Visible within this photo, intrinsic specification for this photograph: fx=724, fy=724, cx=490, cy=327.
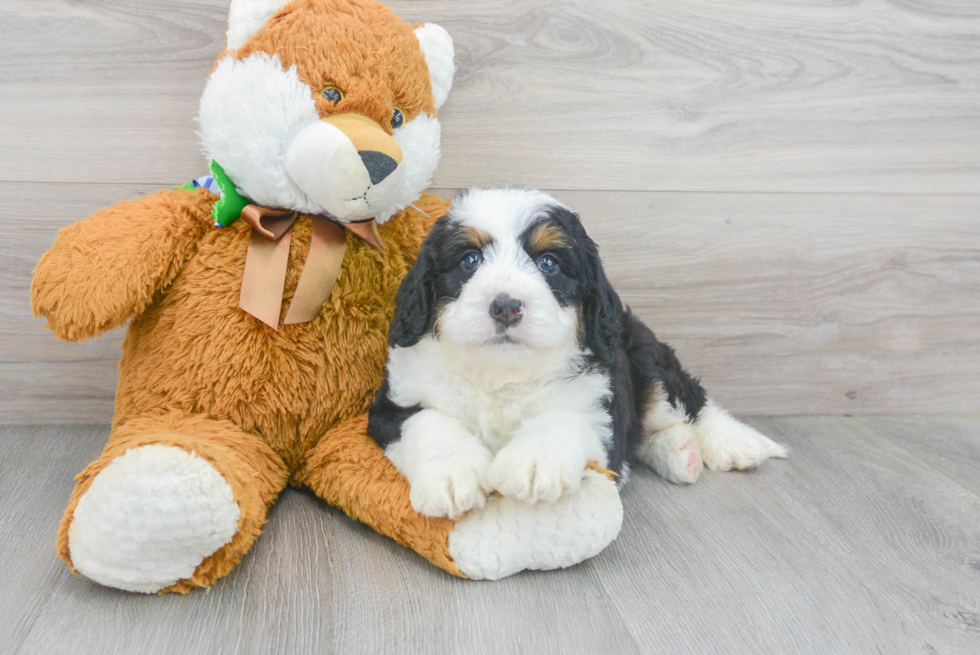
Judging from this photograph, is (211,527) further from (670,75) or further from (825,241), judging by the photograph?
(825,241)

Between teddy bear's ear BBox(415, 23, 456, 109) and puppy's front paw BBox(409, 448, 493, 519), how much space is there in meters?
0.93

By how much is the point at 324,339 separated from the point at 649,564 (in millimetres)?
860

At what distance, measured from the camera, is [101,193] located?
199 centimetres

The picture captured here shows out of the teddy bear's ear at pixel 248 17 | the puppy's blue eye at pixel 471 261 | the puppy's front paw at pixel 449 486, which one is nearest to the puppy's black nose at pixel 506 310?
the puppy's blue eye at pixel 471 261

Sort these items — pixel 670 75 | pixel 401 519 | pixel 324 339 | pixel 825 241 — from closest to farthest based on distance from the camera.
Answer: pixel 401 519
pixel 324 339
pixel 670 75
pixel 825 241

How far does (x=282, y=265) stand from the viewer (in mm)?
1602

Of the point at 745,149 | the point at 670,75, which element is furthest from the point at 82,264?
the point at 745,149

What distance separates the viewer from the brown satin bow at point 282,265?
1.58 meters

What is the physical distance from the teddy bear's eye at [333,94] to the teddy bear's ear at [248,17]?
0.67 feet

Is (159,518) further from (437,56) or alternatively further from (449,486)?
(437,56)

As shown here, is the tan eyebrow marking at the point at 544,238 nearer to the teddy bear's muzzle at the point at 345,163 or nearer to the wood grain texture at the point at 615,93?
the teddy bear's muzzle at the point at 345,163

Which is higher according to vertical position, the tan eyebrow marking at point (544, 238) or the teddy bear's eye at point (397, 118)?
the teddy bear's eye at point (397, 118)

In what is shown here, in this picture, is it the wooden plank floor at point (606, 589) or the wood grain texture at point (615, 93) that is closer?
the wooden plank floor at point (606, 589)

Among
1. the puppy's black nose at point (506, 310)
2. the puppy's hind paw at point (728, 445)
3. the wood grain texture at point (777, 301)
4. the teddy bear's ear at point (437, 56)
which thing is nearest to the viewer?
the puppy's black nose at point (506, 310)
